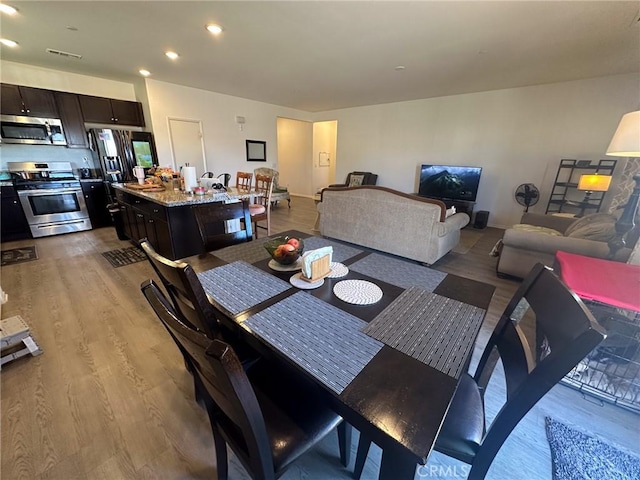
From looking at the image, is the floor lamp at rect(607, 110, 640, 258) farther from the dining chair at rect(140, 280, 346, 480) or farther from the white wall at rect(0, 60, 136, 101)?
the white wall at rect(0, 60, 136, 101)

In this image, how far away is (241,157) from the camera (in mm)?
6117

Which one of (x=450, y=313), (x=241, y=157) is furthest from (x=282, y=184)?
(x=450, y=313)

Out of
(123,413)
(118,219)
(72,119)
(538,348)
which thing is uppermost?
(72,119)

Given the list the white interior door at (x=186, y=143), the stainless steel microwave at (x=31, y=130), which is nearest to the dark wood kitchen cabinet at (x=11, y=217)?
the stainless steel microwave at (x=31, y=130)

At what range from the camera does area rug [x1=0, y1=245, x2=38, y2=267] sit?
3143 mm

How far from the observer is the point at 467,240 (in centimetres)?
429

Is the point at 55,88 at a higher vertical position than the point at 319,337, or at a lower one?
higher

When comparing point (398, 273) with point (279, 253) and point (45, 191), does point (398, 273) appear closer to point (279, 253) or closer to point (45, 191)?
point (279, 253)

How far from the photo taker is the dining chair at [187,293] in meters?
0.80

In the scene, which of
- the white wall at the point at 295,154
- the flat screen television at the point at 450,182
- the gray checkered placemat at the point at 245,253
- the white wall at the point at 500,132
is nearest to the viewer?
the gray checkered placemat at the point at 245,253

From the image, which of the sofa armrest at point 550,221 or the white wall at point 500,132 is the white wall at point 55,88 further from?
the sofa armrest at point 550,221

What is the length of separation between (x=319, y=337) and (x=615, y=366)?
2.10 meters

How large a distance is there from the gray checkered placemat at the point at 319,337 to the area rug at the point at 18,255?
13.9ft

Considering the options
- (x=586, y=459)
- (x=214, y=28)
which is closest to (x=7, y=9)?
(x=214, y=28)
